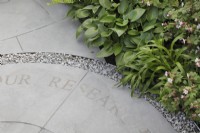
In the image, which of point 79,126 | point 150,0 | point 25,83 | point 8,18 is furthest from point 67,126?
point 8,18

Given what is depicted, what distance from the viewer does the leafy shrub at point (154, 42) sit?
110 inches

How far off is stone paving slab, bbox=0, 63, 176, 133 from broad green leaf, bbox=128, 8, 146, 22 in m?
0.66

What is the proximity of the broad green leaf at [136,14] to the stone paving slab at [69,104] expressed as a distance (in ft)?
2.17

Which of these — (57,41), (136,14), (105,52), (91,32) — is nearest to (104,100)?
(105,52)

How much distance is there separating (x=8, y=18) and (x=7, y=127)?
1.70m

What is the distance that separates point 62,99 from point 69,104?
9 centimetres

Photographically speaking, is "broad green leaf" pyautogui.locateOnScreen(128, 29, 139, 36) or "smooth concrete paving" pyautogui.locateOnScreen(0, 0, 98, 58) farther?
"smooth concrete paving" pyautogui.locateOnScreen(0, 0, 98, 58)

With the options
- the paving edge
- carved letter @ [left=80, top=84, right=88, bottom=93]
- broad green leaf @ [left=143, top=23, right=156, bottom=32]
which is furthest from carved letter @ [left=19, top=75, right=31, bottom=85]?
broad green leaf @ [left=143, top=23, right=156, bottom=32]

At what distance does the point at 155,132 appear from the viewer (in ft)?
9.41

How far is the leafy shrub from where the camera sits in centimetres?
278

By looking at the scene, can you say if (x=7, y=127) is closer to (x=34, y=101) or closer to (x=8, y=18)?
(x=34, y=101)

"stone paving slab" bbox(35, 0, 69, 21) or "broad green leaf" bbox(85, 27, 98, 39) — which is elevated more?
"stone paving slab" bbox(35, 0, 69, 21)

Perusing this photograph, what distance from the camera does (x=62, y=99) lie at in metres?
3.14

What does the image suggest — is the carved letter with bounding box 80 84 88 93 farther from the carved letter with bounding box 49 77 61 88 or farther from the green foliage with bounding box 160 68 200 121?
the green foliage with bounding box 160 68 200 121
